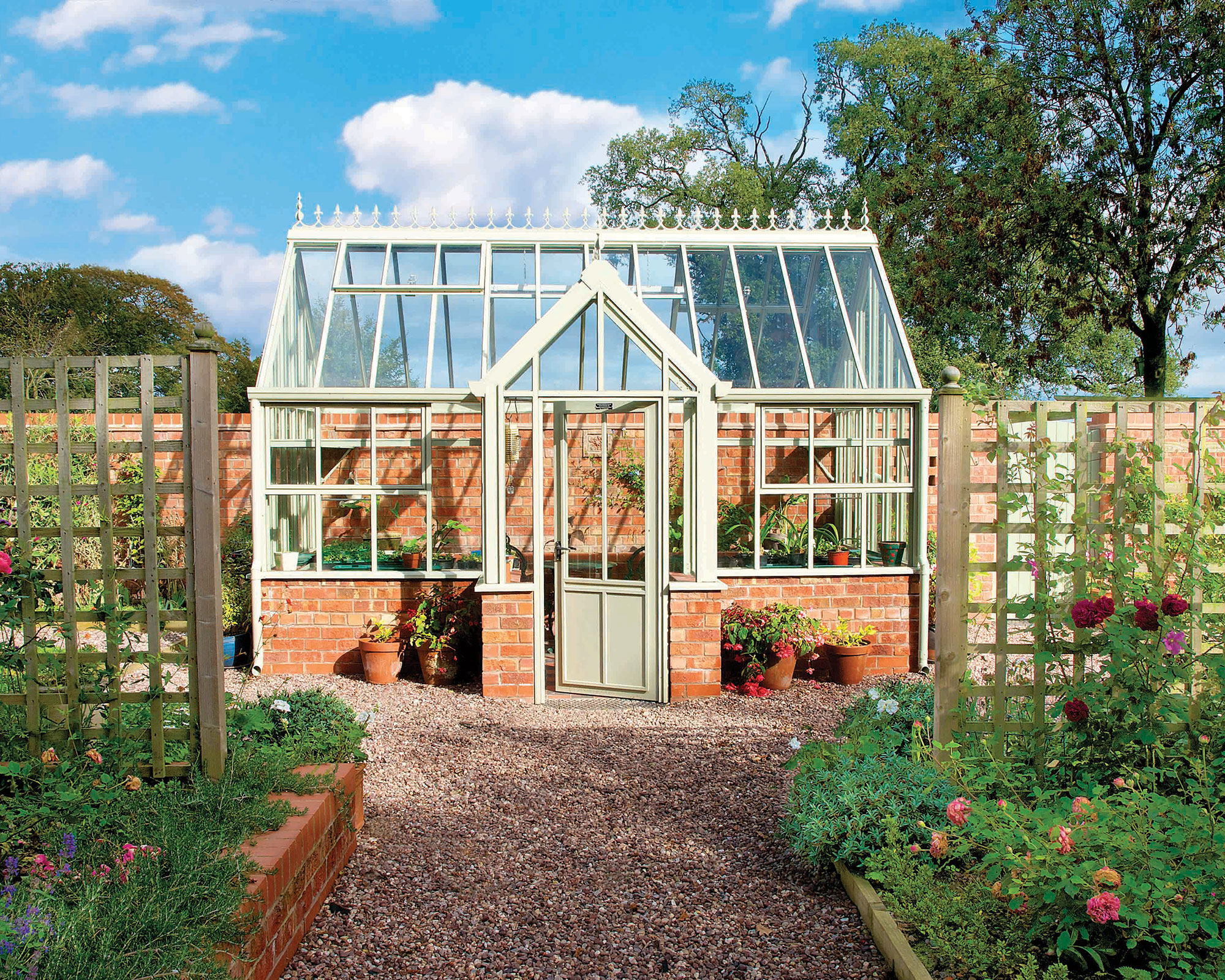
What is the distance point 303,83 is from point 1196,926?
39.8 feet

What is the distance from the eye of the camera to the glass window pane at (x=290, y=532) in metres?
7.23

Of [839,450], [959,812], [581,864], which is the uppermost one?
[839,450]

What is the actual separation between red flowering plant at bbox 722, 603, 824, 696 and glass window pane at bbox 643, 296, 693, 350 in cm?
288

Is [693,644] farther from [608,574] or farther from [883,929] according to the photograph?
[883,929]

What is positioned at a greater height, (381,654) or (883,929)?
(381,654)

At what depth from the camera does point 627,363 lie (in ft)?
20.6

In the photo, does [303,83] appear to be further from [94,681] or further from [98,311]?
[98,311]

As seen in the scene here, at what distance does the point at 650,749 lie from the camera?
17.0 ft

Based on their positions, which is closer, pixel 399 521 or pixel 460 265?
pixel 460 265

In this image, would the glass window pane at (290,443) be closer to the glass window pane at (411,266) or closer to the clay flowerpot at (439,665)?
the glass window pane at (411,266)

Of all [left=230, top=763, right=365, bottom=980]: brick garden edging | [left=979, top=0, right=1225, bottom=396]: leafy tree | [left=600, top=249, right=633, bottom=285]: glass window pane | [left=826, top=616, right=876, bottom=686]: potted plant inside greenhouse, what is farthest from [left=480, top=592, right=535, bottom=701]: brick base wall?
[left=979, top=0, right=1225, bottom=396]: leafy tree

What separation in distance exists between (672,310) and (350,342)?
314 cm

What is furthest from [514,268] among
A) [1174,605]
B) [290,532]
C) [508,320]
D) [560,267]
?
[1174,605]

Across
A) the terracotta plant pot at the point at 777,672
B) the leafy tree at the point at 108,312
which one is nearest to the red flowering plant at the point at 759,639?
the terracotta plant pot at the point at 777,672
